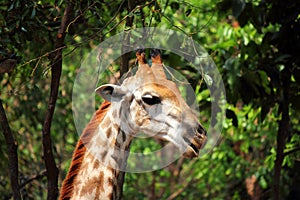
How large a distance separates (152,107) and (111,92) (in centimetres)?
28

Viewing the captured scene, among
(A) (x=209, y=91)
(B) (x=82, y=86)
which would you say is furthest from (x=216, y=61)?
(B) (x=82, y=86)

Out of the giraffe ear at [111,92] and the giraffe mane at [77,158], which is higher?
the giraffe ear at [111,92]

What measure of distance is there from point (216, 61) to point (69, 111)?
132 inches

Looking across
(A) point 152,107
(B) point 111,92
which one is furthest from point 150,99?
(B) point 111,92

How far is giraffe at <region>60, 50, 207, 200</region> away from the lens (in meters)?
4.75

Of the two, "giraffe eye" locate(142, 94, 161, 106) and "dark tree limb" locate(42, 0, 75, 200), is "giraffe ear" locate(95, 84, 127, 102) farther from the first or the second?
"dark tree limb" locate(42, 0, 75, 200)

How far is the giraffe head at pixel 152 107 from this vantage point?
4.69 meters

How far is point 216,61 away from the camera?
6.93 metres

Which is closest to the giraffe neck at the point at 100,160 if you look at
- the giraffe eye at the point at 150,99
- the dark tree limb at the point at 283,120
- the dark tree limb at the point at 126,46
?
the giraffe eye at the point at 150,99

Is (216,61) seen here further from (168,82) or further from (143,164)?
(143,164)

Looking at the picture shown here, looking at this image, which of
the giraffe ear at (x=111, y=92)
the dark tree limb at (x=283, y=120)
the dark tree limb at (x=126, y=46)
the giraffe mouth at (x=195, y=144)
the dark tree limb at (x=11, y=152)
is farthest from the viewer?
the dark tree limb at (x=283, y=120)

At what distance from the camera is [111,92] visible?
15.7 ft

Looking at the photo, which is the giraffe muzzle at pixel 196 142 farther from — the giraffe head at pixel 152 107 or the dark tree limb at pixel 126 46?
the dark tree limb at pixel 126 46

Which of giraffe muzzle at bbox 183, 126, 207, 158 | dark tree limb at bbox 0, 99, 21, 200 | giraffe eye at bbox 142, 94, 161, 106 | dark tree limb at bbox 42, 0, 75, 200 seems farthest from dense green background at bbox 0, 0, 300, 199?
giraffe muzzle at bbox 183, 126, 207, 158
